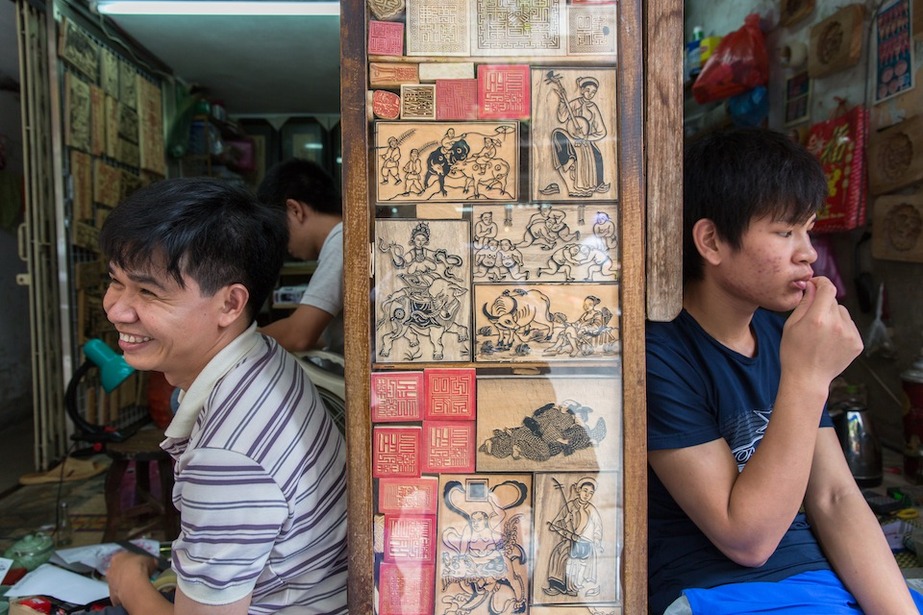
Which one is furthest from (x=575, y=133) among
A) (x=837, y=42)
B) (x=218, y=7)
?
(x=218, y=7)

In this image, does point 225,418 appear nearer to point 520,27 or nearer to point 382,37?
point 382,37

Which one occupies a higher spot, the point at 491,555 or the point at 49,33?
the point at 49,33

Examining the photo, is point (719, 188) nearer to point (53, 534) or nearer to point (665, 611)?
point (665, 611)

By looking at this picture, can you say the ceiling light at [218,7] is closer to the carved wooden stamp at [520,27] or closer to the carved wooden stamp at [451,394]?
the carved wooden stamp at [520,27]

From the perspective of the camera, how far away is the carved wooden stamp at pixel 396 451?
110 centimetres

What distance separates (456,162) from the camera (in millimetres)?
1097

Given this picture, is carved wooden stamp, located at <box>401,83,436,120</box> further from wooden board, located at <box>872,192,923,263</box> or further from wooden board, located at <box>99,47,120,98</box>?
wooden board, located at <box>99,47,120,98</box>

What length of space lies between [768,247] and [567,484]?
1.91ft

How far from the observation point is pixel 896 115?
2902mm

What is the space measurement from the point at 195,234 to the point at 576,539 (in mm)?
857

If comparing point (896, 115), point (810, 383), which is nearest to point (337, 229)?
point (810, 383)

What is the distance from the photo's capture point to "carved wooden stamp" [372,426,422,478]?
1.10 m

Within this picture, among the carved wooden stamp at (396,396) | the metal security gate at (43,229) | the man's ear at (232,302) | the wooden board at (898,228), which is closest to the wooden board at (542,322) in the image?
the carved wooden stamp at (396,396)

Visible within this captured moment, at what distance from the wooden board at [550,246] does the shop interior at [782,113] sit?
30 cm
